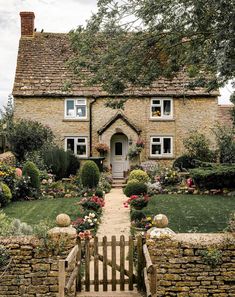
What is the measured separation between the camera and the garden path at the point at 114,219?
51.7 ft

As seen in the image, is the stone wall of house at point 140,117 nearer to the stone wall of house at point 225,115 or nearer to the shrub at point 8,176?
the stone wall of house at point 225,115

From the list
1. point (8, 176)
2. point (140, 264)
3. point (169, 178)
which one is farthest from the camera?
point (169, 178)

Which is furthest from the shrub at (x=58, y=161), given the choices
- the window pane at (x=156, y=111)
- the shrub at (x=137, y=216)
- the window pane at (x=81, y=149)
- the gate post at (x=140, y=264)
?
the gate post at (x=140, y=264)

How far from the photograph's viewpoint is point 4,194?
21.1m

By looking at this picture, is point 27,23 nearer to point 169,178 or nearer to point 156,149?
point 156,149

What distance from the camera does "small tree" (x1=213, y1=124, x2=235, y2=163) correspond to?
29.1 meters

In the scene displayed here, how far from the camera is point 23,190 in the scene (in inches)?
931

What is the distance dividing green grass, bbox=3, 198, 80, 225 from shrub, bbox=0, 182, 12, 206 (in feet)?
0.86

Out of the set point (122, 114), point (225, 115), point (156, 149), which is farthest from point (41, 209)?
point (225, 115)

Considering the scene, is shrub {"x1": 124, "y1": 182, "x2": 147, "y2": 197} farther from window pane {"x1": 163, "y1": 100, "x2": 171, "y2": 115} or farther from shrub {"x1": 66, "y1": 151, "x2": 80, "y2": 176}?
window pane {"x1": 163, "y1": 100, "x2": 171, "y2": 115}

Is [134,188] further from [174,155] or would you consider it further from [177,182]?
[174,155]

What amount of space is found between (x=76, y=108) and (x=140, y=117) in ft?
13.9

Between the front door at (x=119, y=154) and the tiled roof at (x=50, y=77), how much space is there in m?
3.03

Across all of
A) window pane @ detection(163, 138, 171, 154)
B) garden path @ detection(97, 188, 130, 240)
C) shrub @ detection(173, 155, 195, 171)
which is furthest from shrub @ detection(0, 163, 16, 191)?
window pane @ detection(163, 138, 171, 154)
